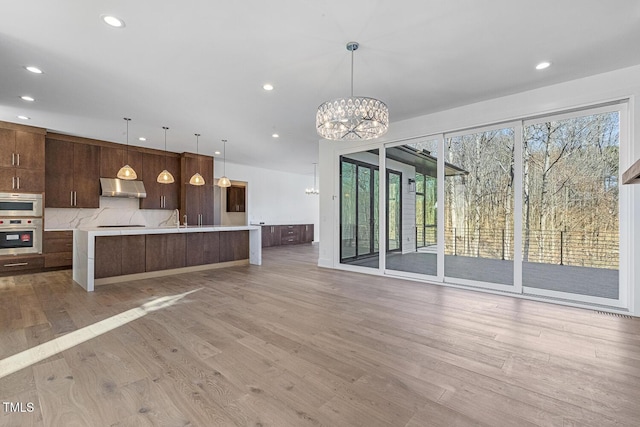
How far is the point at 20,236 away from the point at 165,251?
2.79 meters

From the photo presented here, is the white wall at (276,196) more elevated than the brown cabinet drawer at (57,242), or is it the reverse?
the white wall at (276,196)

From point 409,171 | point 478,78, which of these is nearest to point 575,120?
point 478,78

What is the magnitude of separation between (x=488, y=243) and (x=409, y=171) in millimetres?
1821

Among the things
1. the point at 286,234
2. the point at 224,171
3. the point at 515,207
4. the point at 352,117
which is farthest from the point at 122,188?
the point at 515,207

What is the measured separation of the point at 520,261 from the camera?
4039 mm

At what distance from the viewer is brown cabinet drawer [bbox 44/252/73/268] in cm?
567

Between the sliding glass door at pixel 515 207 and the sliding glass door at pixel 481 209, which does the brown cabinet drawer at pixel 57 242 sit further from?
the sliding glass door at pixel 481 209

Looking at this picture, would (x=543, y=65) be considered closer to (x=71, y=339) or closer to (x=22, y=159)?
(x=71, y=339)

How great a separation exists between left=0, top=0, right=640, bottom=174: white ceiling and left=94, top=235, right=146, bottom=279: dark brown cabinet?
215 centimetres

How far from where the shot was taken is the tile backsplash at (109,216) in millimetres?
6258

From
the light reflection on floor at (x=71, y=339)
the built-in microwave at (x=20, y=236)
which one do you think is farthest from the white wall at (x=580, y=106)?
the built-in microwave at (x=20, y=236)

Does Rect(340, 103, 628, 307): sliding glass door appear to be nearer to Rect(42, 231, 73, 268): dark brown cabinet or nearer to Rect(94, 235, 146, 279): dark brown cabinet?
Rect(94, 235, 146, 279): dark brown cabinet

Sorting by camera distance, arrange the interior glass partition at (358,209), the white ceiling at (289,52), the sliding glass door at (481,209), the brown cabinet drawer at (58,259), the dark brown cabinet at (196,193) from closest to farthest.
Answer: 1. the white ceiling at (289,52)
2. the sliding glass door at (481,209)
3. the brown cabinet drawer at (58,259)
4. the interior glass partition at (358,209)
5. the dark brown cabinet at (196,193)

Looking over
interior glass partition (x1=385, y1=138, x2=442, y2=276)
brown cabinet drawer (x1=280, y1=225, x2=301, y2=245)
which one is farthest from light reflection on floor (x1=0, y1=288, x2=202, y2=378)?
brown cabinet drawer (x1=280, y1=225, x2=301, y2=245)
